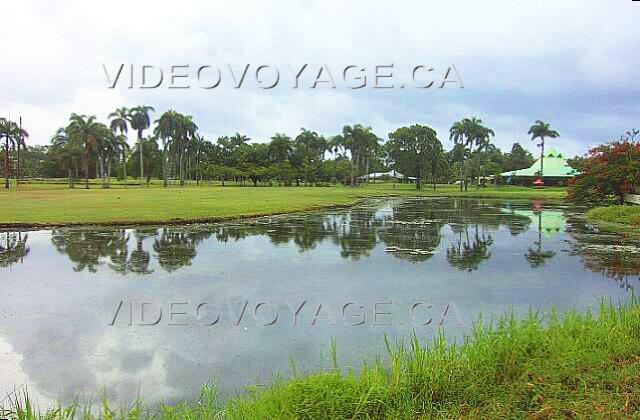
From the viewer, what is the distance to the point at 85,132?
220 ft

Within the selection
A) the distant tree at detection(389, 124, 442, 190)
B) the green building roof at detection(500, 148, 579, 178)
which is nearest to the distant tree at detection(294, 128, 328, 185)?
the distant tree at detection(389, 124, 442, 190)

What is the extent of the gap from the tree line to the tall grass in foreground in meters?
65.9

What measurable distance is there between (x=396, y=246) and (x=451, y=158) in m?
107

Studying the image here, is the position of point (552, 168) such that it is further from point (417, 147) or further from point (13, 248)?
point (13, 248)

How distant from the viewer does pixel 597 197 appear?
2931cm

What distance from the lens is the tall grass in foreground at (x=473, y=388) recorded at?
13.7 ft

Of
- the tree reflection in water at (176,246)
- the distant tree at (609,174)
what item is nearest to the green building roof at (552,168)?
the distant tree at (609,174)

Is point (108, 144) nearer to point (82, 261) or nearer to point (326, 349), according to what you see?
point (82, 261)

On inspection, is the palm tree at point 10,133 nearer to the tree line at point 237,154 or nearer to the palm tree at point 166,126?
the tree line at point 237,154

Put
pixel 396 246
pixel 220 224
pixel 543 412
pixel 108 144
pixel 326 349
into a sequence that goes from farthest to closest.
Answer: pixel 108 144, pixel 220 224, pixel 396 246, pixel 326 349, pixel 543 412

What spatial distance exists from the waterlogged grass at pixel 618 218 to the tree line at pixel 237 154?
48104 mm

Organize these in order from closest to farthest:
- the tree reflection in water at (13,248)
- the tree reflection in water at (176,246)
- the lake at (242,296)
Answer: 1. the lake at (242,296)
2. the tree reflection in water at (176,246)
3. the tree reflection in water at (13,248)

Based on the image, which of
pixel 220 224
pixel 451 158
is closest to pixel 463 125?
pixel 451 158

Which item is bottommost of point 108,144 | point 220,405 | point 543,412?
point 220,405
